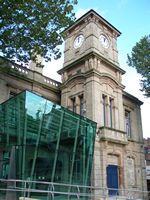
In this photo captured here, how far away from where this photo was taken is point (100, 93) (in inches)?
784

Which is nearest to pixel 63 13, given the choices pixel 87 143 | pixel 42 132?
pixel 42 132

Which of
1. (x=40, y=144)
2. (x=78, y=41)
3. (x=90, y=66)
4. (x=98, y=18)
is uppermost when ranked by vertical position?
(x=98, y=18)

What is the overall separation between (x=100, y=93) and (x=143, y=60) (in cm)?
435

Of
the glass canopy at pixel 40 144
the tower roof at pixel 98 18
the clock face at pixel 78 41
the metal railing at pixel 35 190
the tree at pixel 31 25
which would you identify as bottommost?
the metal railing at pixel 35 190

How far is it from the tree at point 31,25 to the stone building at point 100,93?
344 cm

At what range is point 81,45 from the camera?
882 inches

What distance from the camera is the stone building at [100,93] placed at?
60.8 feet

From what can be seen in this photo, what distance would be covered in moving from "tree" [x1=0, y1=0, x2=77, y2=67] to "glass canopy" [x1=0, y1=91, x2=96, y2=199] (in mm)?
2867

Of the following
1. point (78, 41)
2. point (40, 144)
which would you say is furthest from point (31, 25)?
point (78, 41)

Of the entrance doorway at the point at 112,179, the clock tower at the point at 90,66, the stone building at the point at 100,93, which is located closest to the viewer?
the entrance doorway at the point at 112,179

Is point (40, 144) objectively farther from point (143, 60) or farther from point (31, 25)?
point (143, 60)

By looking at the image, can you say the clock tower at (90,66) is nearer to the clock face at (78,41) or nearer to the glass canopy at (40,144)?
the clock face at (78,41)

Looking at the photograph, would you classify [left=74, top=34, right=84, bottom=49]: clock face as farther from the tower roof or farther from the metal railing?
the metal railing

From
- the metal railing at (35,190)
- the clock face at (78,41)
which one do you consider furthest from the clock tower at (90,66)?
the metal railing at (35,190)
